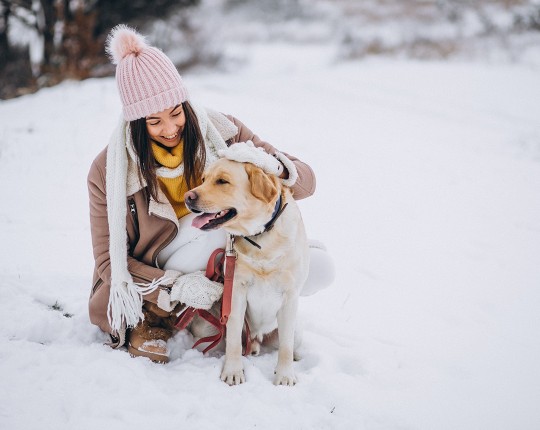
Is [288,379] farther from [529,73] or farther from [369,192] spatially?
[529,73]

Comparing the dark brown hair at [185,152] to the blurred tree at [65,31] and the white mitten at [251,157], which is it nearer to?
the white mitten at [251,157]

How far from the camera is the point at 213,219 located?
2.06 meters

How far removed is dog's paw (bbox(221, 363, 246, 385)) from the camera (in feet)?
6.95

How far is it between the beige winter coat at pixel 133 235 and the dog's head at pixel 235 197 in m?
0.30

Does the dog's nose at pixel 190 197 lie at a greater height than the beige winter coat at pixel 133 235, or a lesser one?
greater

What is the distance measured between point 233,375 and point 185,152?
1161 mm

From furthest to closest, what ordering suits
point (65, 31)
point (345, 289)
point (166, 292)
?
point (65, 31)
point (345, 289)
point (166, 292)

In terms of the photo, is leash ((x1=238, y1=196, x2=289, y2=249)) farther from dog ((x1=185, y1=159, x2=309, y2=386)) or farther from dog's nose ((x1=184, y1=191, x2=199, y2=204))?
dog's nose ((x1=184, y1=191, x2=199, y2=204))

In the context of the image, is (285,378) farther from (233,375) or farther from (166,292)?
(166,292)

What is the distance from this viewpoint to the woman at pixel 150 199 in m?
2.11

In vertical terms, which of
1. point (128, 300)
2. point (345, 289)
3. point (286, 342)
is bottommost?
point (345, 289)

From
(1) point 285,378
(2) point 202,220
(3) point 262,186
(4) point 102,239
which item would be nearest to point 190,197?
(2) point 202,220

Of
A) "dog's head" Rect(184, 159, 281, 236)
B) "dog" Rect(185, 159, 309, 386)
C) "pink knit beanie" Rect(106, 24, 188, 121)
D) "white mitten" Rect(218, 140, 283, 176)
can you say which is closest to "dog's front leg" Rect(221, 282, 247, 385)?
"dog" Rect(185, 159, 309, 386)

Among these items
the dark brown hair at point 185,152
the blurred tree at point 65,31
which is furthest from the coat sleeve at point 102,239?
the blurred tree at point 65,31
